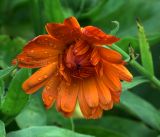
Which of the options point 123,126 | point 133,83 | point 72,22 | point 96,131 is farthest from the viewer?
point 123,126

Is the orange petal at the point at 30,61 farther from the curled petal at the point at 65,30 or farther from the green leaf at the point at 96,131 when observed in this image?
the green leaf at the point at 96,131

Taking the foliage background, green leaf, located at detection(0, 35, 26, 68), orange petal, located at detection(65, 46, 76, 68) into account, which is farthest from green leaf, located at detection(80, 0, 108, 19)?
orange petal, located at detection(65, 46, 76, 68)

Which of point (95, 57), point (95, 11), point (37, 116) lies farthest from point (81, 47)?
point (95, 11)

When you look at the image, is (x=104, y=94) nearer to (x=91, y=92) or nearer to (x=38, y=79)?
(x=91, y=92)

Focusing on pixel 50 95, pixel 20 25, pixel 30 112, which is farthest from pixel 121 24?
pixel 50 95

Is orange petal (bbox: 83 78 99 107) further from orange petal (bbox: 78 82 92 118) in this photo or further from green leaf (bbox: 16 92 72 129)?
green leaf (bbox: 16 92 72 129)

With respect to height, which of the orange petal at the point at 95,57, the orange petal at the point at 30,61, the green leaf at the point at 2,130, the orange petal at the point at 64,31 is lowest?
the green leaf at the point at 2,130

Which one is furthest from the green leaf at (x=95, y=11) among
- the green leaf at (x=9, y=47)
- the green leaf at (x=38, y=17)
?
the green leaf at (x=9, y=47)
